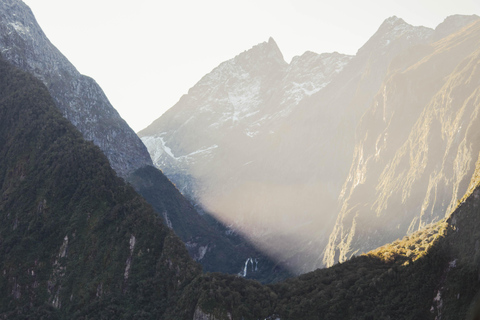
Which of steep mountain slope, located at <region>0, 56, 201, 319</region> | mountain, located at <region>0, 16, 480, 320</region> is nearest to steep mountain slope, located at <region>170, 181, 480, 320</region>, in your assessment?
mountain, located at <region>0, 16, 480, 320</region>

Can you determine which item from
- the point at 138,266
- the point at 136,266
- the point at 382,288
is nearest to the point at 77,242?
the point at 136,266

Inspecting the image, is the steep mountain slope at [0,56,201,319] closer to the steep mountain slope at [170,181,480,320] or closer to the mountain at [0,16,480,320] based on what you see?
the mountain at [0,16,480,320]

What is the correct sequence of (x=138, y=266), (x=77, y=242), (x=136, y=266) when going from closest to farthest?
1. (x=138, y=266)
2. (x=136, y=266)
3. (x=77, y=242)

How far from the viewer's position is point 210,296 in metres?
131

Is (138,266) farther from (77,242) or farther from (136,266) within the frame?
(77,242)

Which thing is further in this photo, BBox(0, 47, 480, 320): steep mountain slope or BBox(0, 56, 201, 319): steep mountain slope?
BBox(0, 56, 201, 319): steep mountain slope

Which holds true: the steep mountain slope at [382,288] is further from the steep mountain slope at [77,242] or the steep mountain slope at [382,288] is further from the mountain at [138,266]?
the steep mountain slope at [77,242]

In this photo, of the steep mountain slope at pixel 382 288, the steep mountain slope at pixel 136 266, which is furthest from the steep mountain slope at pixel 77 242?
the steep mountain slope at pixel 382 288

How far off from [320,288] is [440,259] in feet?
110

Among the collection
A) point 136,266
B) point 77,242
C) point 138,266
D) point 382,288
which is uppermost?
point 382,288

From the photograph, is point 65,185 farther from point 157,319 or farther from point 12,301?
point 157,319

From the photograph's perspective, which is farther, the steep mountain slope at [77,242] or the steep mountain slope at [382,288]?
the steep mountain slope at [77,242]

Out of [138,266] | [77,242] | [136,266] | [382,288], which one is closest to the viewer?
[382,288]

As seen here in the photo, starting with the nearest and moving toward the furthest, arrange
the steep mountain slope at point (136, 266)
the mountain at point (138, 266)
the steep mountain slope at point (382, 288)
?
the steep mountain slope at point (382, 288), the mountain at point (138, 266), the steep mountain slope at point (136, 266)
